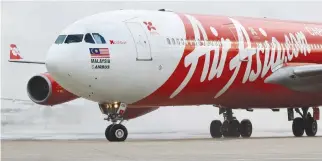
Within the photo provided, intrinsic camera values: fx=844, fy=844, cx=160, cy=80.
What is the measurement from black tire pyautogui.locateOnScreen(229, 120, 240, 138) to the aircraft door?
6.93 m

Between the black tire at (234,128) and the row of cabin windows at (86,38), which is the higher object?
the row of cabin windows at (86,38)

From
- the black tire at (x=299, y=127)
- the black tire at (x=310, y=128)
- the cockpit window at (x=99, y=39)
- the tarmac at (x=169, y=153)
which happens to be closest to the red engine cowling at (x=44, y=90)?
the cockpit window at (x=99, y=39)

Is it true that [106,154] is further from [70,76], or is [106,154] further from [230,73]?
[230,73]

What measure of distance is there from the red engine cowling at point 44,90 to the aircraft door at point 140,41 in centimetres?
426

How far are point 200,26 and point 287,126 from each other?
58.0 feet

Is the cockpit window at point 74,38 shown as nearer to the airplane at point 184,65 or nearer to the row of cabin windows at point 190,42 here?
the airplane at point 184,65

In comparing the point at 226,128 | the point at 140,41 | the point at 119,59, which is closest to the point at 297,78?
the point at 226,128

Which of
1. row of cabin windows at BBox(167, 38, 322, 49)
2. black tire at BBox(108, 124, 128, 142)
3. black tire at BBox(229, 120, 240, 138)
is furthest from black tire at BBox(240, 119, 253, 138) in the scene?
black tire at BBox(108, 124, 128, 142)

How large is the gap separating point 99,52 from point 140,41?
1.36 meters

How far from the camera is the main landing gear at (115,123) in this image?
78.0ft

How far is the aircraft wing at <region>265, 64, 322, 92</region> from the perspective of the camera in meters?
27.7

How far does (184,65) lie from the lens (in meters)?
25.5

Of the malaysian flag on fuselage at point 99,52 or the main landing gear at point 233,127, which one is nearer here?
the malaysian flag on fuselage at point 99,52

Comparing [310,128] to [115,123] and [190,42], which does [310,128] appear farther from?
[115,123]
